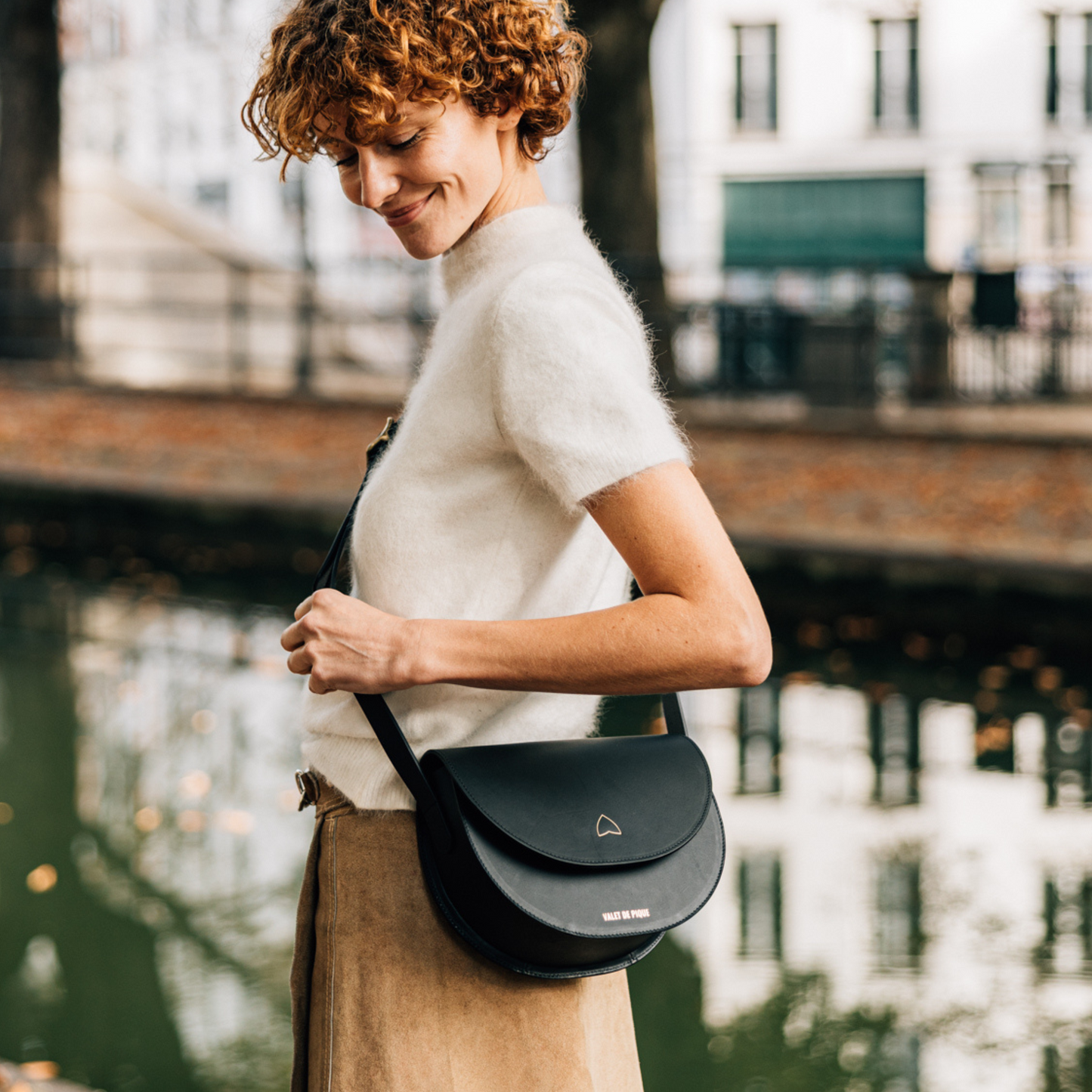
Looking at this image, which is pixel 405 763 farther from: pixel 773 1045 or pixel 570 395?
pixel 773 1045

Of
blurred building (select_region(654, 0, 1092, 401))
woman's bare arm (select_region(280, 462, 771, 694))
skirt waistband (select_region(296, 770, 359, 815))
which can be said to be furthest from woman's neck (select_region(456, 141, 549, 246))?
blurred building (select_region(654, 0, 1092, 401))

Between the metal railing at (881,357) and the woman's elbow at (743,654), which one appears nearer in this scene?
the woman's elbow at (743,654)

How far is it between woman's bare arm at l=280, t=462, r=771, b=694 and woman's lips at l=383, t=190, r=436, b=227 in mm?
394

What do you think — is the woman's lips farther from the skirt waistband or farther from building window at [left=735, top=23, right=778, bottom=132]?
building window at [left=735, top=23, right=778, bottom=132]

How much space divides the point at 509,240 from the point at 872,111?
1259 inches

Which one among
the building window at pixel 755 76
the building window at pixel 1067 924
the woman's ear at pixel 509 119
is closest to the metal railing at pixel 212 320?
the building window at pixel 1067 924

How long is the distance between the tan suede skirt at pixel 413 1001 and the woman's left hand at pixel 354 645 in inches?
8.0

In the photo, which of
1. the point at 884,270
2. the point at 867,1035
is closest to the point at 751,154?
the point at 884,270

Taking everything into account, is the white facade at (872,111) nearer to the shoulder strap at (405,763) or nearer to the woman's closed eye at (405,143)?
the woman's closed eye at (405,143)

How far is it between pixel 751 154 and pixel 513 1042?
31.4 m

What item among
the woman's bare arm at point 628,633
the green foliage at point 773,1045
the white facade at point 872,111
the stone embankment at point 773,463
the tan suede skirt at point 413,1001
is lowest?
the green foliage at point 773,1045

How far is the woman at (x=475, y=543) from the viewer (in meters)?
1.37

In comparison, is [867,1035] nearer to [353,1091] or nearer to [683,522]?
[353,1091]

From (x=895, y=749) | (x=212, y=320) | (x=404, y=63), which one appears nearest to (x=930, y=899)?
(x=895, y=749)
